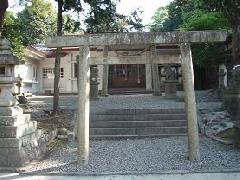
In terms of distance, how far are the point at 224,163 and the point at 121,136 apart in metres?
4.62

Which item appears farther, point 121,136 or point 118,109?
point 118,109

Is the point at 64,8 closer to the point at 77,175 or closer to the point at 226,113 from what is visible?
the point at 226,113

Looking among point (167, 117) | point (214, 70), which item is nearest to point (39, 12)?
point (214, 70)

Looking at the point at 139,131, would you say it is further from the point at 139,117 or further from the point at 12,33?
the point at 12,33

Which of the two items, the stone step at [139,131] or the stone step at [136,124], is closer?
the stone step at [139,131]

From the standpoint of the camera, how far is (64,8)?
1612 centimetres

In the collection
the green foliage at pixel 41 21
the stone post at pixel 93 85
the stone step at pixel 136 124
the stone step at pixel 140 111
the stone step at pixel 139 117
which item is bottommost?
the stone step at pixel 136 124

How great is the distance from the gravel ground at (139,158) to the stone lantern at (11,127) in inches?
14.7

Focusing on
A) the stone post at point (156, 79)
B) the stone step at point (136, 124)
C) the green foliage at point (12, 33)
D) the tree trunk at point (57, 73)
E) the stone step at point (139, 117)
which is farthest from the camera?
the stone post at point (156, 79)

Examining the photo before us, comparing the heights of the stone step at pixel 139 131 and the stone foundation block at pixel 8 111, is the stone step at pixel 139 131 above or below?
below

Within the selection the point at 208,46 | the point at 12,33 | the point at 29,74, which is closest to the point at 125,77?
the point at 29,74

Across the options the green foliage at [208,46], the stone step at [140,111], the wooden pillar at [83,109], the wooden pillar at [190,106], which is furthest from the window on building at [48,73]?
the wooden pillar at [190,106]

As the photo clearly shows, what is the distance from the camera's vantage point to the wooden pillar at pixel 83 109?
31.1 ft

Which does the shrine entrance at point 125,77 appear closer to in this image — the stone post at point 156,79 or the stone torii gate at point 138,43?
the stone post at point 156,79
